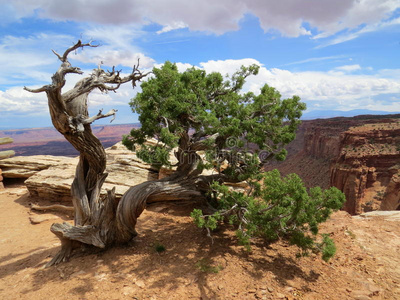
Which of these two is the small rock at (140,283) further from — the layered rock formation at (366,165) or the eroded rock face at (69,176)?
the layered rock formation at (366,165)

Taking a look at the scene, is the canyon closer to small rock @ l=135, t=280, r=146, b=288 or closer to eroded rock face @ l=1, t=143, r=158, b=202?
eroded rock face @ l=1, t=143, r=158, b=202

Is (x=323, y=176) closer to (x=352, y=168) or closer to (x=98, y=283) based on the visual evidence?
(x=352, y=168)

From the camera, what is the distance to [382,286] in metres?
8.03

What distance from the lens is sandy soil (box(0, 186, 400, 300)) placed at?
7359 millimetres

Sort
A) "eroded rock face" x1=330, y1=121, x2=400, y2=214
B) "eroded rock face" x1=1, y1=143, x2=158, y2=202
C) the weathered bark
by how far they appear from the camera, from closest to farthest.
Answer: the weathered bark, "eroded rock face" x1=1, y1=143, x2=158, y2=202, "eroded rock face" x1=330, y1=121, x2=400, y2=214

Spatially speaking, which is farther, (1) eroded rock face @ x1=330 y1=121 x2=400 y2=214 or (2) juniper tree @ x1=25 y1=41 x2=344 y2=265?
(1) eroded rock face @ x1=330 y1=121 x2=400 y2=214

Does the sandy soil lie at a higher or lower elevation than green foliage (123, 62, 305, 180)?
lower

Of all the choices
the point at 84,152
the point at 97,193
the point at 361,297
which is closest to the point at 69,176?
the point at 97,193

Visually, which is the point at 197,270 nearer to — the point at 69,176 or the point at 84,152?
the point at 84,152

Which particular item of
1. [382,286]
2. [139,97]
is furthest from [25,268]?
[382,286]

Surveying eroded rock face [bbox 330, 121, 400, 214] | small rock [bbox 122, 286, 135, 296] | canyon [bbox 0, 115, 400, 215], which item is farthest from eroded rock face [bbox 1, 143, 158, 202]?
eroded rock face [bbox 330, 121, 400, 214]

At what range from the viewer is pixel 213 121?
8.53m

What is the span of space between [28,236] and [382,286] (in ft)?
52.5

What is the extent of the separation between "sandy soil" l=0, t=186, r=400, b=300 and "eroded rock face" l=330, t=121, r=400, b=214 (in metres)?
62.7
